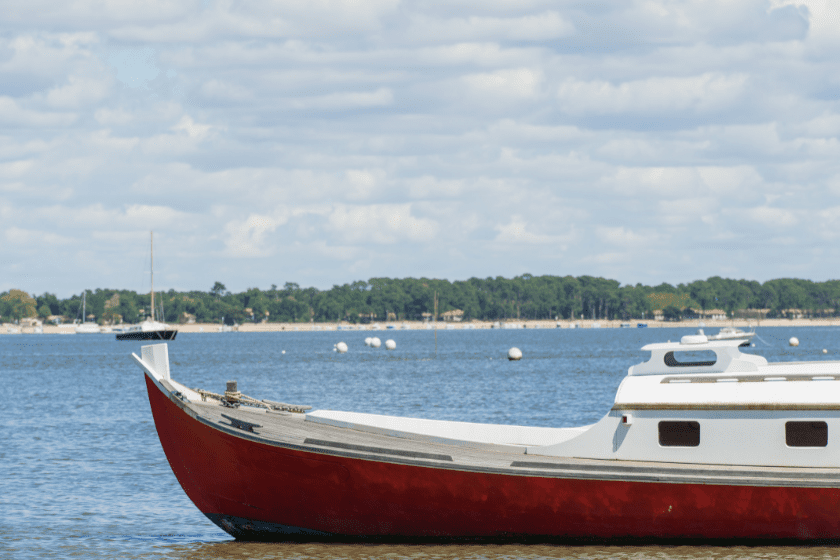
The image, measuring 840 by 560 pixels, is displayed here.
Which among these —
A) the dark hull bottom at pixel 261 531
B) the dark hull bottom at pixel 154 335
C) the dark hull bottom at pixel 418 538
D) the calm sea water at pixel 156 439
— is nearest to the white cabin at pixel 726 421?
the dark hull bottom at pixel 418 538

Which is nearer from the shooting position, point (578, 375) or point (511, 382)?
point (511, 382)

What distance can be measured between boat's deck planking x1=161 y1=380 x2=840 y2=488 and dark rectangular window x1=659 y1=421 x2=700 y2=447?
36 centimetres

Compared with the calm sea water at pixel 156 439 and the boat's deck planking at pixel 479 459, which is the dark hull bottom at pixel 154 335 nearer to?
the calm sea water at pixel 156 439

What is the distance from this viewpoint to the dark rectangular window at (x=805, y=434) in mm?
15055

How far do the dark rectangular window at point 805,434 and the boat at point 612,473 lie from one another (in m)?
0.02

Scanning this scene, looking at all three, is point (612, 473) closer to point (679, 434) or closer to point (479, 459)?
point (679, 434)

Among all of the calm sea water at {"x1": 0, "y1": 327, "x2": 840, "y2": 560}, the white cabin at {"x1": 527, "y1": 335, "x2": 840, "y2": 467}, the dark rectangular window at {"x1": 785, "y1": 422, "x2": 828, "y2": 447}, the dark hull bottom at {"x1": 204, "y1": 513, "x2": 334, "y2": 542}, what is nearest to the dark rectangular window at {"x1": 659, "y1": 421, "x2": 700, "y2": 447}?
the white cabin at {"x1": 527, "y1": 335, "x2": 840, "y2": 467}

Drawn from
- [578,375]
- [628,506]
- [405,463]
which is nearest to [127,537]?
[405,463]

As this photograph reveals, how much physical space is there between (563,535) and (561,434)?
12.2 feet

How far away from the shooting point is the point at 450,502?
→ 15484mm

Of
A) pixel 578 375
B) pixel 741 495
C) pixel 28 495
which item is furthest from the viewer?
pixel 578 375

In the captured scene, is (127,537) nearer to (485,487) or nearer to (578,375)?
(485,487)

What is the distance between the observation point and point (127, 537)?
61.8 feet

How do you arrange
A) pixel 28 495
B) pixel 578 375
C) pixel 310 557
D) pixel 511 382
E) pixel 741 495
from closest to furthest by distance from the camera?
1. pixel 741 495
2. pixel 310 557
3. pixel 28 495
4. pixel 511 382
5. pixel 578 375
